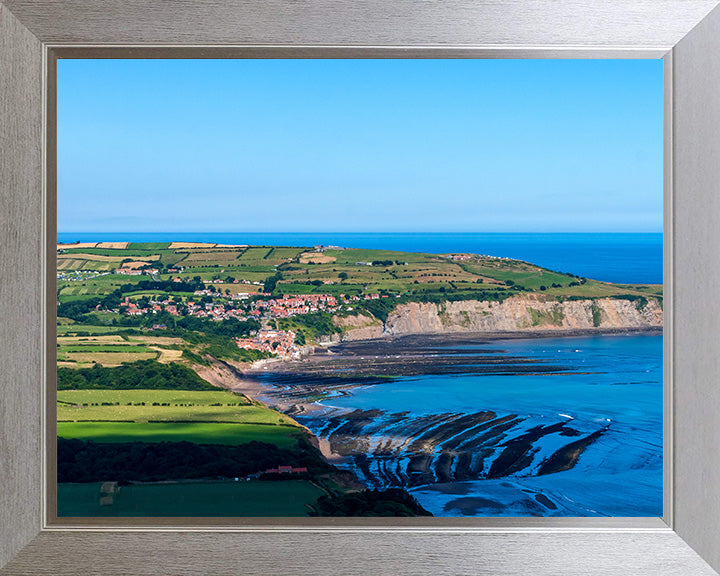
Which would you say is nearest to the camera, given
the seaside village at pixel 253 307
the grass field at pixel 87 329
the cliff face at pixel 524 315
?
the seaside village at pixel 253 307

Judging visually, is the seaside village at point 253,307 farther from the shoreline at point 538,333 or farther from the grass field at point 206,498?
the grass field at point 206,498

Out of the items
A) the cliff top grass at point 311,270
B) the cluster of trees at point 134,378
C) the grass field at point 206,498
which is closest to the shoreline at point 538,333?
the cliff top grass at point 311,270

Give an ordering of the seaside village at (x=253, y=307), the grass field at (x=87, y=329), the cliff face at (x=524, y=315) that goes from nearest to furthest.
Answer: the seaside village at (x=253, y=307)
the grass field at (x=87, y=329)
the cliff face at (x=524, y=315)

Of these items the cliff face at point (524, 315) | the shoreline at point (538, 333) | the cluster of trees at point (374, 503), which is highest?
the cliff face at point (524, 315)

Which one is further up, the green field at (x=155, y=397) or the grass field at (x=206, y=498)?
the green field at (x=155, y=397)

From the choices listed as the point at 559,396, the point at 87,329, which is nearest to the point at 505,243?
the point at 559,396

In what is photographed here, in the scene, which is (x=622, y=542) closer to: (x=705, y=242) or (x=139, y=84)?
(x=705, y=242)

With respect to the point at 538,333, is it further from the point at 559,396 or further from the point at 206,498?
the point at 206,498
